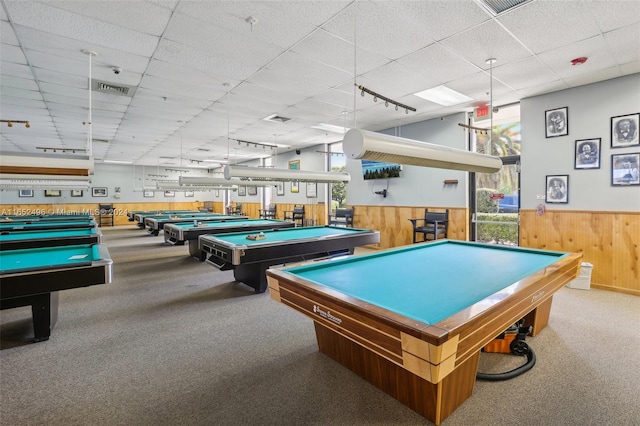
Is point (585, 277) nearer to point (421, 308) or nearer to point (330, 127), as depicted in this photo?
point (421, 308)

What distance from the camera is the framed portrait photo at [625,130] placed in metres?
4.21

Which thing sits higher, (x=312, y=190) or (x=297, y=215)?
(x=312, y=190)

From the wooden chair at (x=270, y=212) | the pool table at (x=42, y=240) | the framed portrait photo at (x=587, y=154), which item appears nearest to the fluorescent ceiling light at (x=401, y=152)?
the framed portrait photo at (x=587, y=154)

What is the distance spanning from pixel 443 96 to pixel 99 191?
1621 centimetres

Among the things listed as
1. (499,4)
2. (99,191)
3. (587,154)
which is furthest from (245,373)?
(99,191)

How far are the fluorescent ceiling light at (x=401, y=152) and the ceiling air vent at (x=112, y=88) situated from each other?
13.9 feet

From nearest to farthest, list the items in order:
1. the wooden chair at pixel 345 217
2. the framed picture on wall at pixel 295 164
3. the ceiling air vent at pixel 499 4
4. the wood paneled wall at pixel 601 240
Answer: the ceiling air vent at pixel 499 4 → the wood paneled wall at pixel 601 240 → the wooden chair at pixel 345 217 → the framed picture on wall at pixel 295 164

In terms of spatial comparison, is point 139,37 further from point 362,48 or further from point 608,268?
point 608,268

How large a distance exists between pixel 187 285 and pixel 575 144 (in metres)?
6.37

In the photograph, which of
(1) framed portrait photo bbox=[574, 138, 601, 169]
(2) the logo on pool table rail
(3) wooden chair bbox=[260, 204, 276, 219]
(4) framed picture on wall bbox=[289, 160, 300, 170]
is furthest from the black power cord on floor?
(3) wooden chair bbox=[260, 204, 276, 219]

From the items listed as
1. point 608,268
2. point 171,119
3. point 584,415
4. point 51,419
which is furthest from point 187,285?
point 608,268

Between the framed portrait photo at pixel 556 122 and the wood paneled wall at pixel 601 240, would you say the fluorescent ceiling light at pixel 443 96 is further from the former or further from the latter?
the wood paneled wall at pixel 601 240

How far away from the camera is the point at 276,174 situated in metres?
5.12

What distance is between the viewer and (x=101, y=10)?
9.23 feet
